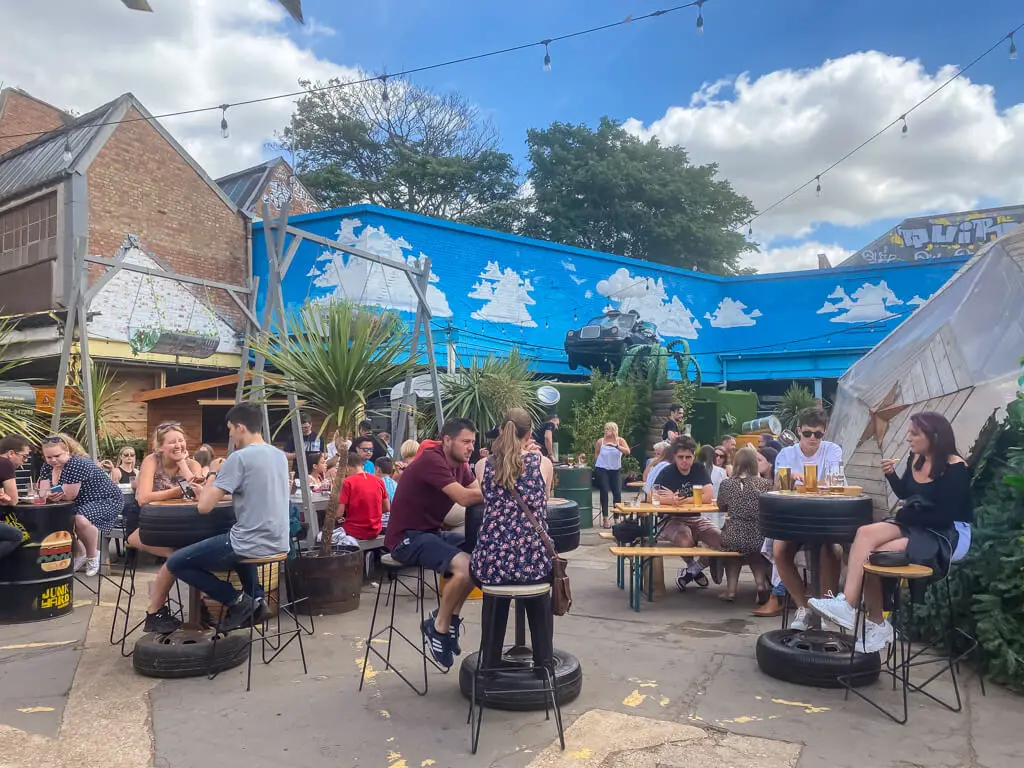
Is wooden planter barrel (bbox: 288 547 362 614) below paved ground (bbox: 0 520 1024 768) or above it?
above

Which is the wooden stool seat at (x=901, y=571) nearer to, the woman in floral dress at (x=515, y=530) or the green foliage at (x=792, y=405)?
the woman in floral dress at (x=515, y=530)

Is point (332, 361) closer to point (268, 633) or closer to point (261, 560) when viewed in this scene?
point (268, 633)

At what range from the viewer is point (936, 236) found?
122 feet

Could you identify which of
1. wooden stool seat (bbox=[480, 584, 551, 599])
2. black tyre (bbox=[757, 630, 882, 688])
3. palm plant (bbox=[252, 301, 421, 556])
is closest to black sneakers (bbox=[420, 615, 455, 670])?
wooden stool seat (bbox=[480, 584, 551, 599])

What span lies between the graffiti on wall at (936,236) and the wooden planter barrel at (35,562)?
36562 millimetres

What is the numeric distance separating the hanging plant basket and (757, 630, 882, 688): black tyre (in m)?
14.3

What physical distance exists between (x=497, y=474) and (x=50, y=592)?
446 cm

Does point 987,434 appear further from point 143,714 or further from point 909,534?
point 143,714

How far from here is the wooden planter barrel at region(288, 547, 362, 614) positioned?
634cm

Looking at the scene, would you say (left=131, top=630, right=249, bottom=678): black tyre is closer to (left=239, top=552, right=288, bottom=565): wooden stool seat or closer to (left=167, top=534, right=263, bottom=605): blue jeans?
(left=167, top=534, right=263, bottom=605): blue jeans

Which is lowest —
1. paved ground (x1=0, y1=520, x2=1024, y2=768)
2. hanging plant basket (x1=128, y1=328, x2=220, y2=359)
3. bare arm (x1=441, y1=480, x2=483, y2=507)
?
paved ground (x1=0, y1=520, x2=1024, y2=768)

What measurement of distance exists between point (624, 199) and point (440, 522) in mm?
31013

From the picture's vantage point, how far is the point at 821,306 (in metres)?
25.3

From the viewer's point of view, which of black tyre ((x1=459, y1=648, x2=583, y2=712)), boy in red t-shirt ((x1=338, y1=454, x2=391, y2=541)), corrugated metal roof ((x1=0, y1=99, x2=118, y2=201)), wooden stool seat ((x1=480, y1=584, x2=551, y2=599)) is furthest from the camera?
corrugated metal roof ((x1=0, y1=99, x2=118, y2=201))
